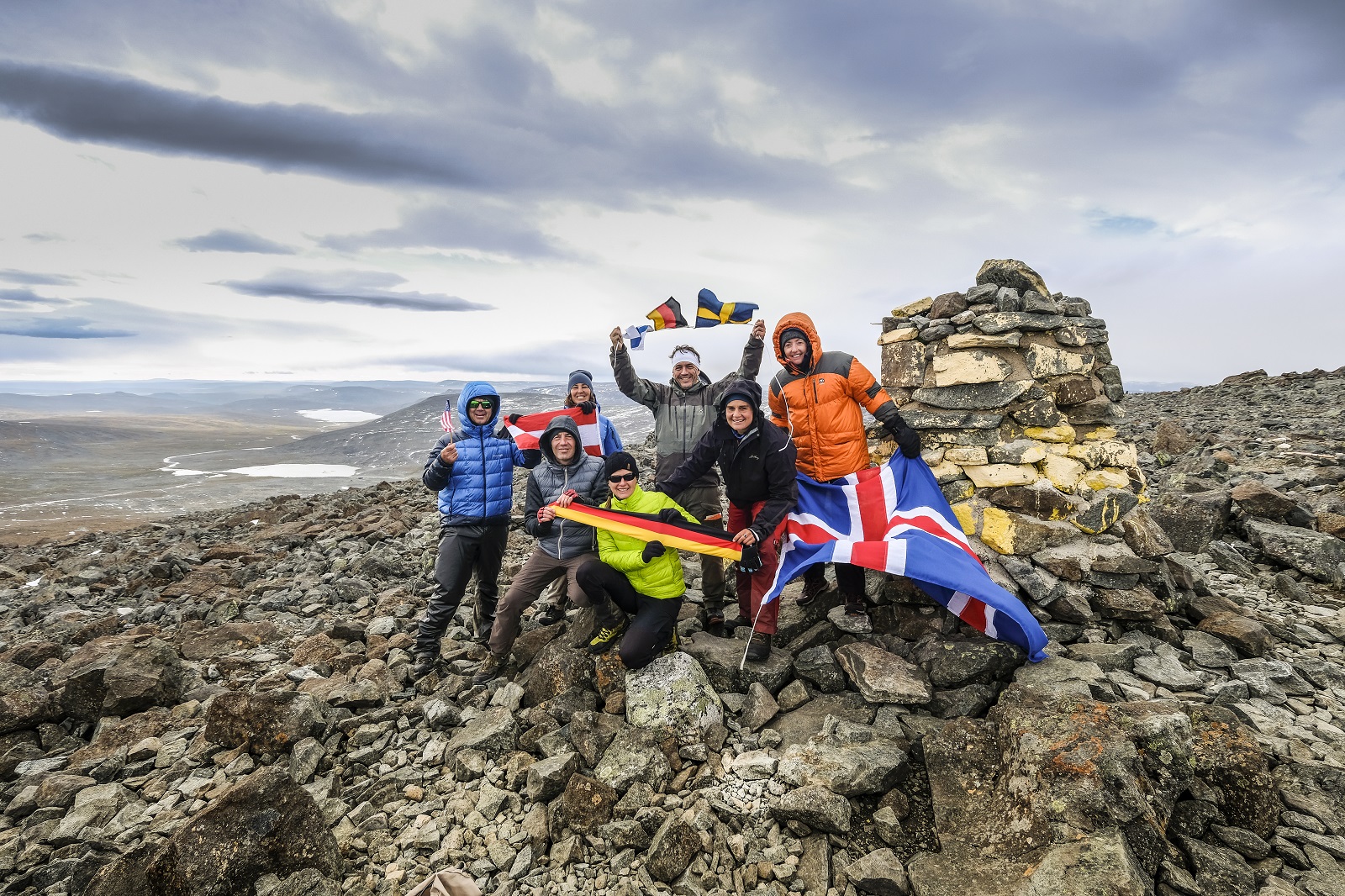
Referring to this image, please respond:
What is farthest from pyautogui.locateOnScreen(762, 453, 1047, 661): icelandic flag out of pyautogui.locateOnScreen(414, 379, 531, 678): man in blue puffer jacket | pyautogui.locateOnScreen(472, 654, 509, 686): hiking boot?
pyautogui.locateOnScreen(414, 379, 531, 678): man in blue puffer jacket

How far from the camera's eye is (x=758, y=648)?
6.33 meters

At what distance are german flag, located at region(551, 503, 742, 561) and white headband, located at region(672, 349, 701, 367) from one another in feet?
7.36

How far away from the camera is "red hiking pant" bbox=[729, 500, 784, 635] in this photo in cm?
645

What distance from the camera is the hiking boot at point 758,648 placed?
630cm

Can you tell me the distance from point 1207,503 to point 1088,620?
433 centimetres

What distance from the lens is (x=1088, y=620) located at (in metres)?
6.35

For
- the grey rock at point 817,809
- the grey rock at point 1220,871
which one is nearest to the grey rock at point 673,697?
the grey rock at point 817,809

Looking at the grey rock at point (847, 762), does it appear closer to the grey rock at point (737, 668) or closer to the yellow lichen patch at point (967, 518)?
the grey rock at point (737, 668)

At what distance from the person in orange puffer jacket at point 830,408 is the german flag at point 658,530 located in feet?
4.73

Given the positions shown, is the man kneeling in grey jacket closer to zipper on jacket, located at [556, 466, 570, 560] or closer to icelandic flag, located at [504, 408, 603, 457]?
zipper on jacket, located at [556, 466, 570, 560]

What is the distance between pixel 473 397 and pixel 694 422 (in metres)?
2.89

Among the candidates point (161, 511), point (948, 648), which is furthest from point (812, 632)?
point (161, 511)

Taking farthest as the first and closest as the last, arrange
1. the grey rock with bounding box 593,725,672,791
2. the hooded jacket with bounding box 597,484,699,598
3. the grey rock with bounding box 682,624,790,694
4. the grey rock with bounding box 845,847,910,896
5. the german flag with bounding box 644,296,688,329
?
1. the german flag with bounding box 644,296,688,329
2. the hooded jacket with bounding box 597,484,699,598
3. the grey rock with bounding box 682,624,790,694
4. the grey rock with bounding box 593,725,672,791
5. the grey rock with bounding box 845,847,910,896

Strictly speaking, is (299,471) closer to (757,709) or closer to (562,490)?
(562,490)
